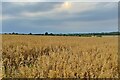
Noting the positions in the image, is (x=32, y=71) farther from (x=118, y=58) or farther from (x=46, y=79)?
(x=118, y=58)

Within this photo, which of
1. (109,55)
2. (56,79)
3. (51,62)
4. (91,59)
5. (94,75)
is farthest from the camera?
(109,55)

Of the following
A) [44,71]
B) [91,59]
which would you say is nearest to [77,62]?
[91,59]

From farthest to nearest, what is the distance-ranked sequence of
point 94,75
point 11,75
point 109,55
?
point 109,55 < point 11,75 < point 94,75

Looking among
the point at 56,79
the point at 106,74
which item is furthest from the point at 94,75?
the point at 56,79

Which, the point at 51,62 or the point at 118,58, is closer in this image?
the point at 51,62

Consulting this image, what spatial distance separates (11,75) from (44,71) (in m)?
0.86

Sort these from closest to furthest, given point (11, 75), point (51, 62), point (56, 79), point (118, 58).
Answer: point (56, 79)
point (11, 75)
point (51, 62)
point (118, 58)

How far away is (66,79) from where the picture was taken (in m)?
5.22

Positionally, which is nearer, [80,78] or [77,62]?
[80,78]

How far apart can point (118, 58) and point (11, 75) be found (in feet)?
10.6

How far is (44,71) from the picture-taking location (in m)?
5.66

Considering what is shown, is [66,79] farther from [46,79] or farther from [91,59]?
[91,59]

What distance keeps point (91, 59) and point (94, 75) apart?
54.4 inches

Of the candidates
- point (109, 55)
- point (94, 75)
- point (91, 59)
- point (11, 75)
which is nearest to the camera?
point (94, 75)
